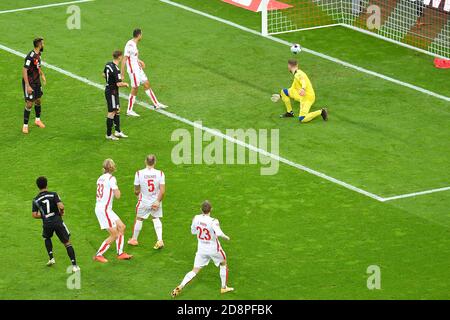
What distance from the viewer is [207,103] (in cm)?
3256

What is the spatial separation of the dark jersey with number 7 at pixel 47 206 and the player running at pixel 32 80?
6.98m

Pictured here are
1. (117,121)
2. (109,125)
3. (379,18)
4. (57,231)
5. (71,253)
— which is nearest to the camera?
(57,231)

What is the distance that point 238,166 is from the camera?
1146 inches

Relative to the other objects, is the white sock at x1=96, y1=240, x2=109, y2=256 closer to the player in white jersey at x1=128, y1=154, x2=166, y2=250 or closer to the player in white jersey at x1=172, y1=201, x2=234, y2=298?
the player in white jersey at x1=128, y1=154, x2=166, y2=250

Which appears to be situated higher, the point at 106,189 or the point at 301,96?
the point at 301,96

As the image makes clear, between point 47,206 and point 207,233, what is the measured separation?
314cm

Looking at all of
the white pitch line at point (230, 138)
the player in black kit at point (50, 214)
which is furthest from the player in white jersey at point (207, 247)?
the white pitch line at point (230, 138)

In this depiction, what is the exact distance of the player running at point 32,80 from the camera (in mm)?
29938

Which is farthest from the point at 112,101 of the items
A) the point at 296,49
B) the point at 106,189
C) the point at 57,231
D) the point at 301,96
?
the point at 57,231

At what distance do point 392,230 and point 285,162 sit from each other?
425 cm

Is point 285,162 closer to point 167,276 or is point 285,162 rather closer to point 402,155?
point 402,155

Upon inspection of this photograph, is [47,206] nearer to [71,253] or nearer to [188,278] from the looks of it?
[71,253]

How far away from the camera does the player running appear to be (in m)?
29.9

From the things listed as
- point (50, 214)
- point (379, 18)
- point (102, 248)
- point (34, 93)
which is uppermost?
point (379, 18)
